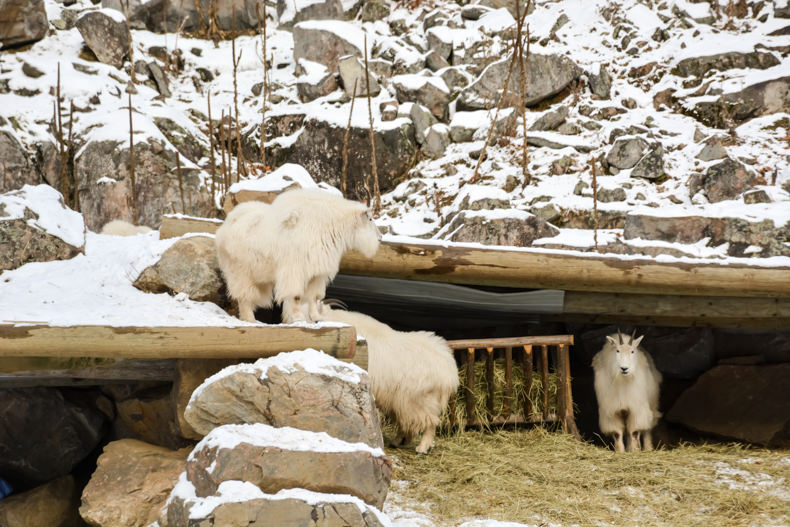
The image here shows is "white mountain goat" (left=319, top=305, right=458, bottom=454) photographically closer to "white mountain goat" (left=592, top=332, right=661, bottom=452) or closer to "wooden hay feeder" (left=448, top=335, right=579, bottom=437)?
"wooden hay feeder" (left=448, top=335, right=579, bottom=437)

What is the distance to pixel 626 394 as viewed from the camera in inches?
264

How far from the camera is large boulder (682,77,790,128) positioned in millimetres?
13773

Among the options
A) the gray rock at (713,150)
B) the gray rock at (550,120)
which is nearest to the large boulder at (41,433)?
the gray rock at (713,150)

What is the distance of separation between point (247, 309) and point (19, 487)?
2019 mm

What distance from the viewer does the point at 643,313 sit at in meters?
6.29

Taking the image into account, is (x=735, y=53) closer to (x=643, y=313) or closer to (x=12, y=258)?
(x=643, y=313)

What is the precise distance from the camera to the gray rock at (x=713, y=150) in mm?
13117

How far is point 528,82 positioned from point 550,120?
1.17 metres

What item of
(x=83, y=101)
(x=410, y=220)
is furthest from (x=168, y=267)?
(x=83, y=101)

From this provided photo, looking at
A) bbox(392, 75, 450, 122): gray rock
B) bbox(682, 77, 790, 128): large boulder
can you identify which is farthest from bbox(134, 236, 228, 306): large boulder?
bbox(682, 77, 790, 128): large boulder

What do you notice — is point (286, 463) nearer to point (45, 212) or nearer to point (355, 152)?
point (45, 212)

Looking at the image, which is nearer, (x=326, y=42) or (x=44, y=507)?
(x=44, y=507)

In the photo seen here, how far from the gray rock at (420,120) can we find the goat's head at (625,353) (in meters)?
9.45

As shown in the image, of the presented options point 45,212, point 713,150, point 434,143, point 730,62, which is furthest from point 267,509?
point 730,62
